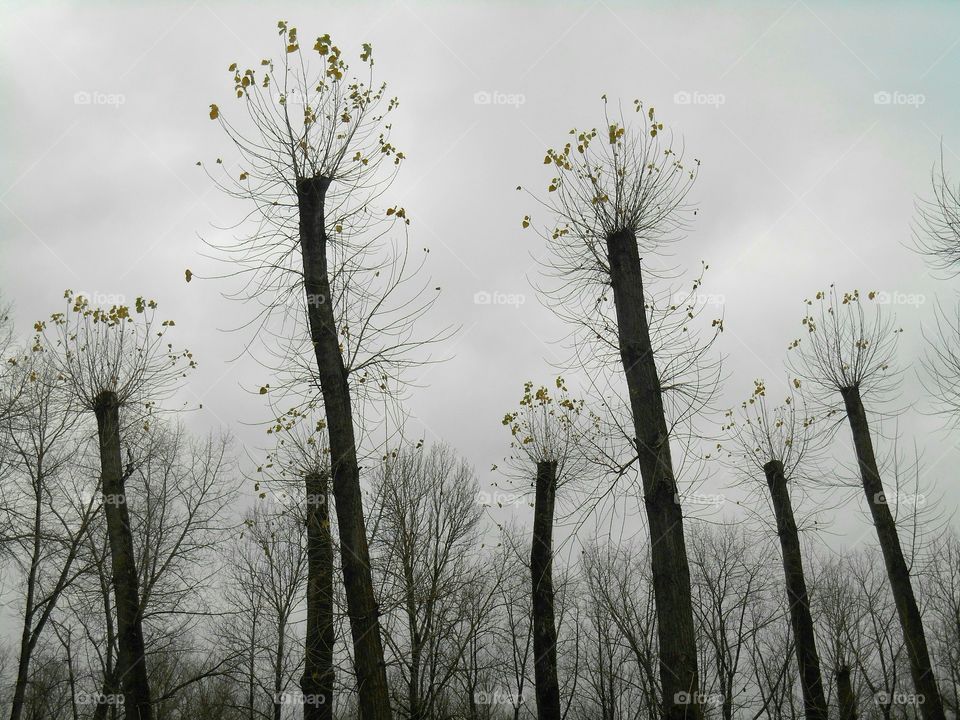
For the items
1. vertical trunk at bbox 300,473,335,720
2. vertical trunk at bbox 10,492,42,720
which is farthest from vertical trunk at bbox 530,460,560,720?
vertical trunk at bbox 10,492,42,720

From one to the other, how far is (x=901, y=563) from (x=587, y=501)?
8.34 metres

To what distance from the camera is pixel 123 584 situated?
10.3 meters

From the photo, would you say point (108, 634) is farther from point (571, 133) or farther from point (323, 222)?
point (571, 133)

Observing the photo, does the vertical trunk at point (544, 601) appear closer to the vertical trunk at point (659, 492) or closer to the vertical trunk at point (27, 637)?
the vertical trunk at point (659, 492)

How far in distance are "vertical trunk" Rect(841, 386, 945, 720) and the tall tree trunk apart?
9.72 meters

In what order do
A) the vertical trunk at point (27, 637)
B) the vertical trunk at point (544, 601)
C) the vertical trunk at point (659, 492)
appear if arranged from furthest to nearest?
the vertical trunk at point (27, 637) → the vertical trunk at point (544, 601) → the vertical trunk at point (659, 492)

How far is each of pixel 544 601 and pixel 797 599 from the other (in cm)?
398

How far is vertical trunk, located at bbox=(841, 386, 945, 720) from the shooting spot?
36.2ft

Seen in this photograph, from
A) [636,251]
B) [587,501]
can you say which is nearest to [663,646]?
[587,501]

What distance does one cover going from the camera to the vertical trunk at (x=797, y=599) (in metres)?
10.3

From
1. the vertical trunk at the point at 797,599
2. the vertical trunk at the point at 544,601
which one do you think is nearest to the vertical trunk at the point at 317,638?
the vertical trunk at the point at 544,601

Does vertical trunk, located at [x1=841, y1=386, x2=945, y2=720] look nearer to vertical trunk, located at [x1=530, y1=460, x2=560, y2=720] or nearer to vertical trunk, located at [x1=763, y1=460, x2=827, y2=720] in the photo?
vertical trunk, located at [x1=763, y1=460, x2=827, y2=720]

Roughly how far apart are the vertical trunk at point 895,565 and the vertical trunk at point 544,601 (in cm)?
575

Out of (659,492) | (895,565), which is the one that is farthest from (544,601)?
(895,565)
